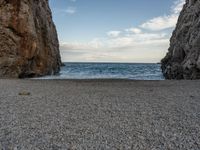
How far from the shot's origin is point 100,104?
10.0m

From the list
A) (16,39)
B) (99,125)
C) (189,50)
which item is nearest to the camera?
(99,125)

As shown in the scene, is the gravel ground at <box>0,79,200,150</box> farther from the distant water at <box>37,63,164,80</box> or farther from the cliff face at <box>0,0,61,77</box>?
the distant water at <box>37,63,164,80</box>

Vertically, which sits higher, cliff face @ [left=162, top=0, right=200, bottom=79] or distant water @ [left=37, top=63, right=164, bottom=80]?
cliff face @ [left=162, top=0, right=200, bottom=79]

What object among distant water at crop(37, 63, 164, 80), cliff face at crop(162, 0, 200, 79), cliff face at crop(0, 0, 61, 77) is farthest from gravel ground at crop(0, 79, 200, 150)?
distant water at crop(37, 63, 164, 80)

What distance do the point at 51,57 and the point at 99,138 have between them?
34.3 metres

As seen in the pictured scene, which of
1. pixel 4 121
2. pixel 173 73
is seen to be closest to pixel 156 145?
pixel 4 121

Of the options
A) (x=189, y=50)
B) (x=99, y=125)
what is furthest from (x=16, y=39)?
(x=99, y=125)

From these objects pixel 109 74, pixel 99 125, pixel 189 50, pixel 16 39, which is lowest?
pixel 109 74

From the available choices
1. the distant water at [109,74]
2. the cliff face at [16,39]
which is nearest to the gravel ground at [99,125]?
the cliff face at [16,39]

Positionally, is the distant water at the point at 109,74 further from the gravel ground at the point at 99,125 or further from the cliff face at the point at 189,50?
the gravel ground at the point at 99,125

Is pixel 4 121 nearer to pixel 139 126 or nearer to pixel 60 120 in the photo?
pixel 60 120

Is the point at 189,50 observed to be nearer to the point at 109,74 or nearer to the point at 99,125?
the point at 109,74

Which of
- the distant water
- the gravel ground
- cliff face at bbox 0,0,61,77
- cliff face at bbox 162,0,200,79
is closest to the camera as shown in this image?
the gravel ground

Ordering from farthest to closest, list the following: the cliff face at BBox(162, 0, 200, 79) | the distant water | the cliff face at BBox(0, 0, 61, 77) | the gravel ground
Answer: the distant water < the cliff face at BBox(0, 0, 61, 77) < the cliff face at BBox(162, 0, 200, 79) < the gravel ground
